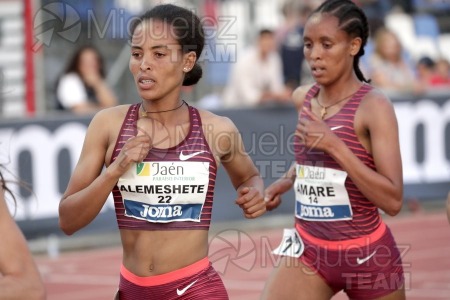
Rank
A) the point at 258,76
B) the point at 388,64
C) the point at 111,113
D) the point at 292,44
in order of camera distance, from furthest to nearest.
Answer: the point at 388,64
the point at 292,44
the point at 258,76
the point at 111,113

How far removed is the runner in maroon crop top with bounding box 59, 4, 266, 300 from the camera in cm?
445

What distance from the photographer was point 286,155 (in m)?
9.24

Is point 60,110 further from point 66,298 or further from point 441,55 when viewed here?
point 441,55

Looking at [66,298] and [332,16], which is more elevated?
[332,16]

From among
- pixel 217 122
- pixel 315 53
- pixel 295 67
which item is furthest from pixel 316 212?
pixel 295 67

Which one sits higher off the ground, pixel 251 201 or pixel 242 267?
pixel 251 201

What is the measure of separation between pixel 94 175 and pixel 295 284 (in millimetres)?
1314

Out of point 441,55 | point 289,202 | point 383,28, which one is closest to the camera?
point 289,202

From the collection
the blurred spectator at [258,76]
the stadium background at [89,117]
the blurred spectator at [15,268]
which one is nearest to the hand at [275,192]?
the stadium background at [89,117]

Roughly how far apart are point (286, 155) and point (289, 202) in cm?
Result: 287

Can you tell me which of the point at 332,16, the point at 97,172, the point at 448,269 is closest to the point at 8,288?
the point at 97,172

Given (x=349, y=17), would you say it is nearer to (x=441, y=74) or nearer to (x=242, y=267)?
(x=242, y=267)

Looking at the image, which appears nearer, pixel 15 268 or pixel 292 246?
pixel 15 268

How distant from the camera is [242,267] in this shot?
32.3 ft
